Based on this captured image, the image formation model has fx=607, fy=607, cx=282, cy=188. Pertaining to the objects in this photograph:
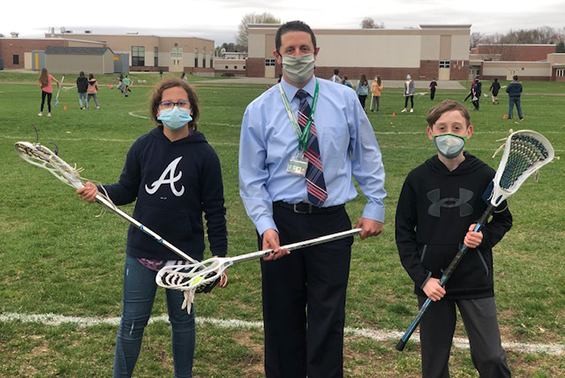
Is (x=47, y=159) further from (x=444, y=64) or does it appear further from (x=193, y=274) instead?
(x=444, y=64)

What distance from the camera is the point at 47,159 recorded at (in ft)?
10.8

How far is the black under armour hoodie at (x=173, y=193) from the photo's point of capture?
3.46 m

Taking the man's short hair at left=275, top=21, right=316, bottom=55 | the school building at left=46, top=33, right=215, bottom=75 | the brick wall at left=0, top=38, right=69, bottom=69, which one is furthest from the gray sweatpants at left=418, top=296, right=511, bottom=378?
the brick wall at left=0, top=38, right=69, bottom=69

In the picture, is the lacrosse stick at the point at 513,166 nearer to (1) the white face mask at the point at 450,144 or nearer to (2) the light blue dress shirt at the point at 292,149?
(1) the white face mask at the point at 450,144

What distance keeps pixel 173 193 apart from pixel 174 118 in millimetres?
436

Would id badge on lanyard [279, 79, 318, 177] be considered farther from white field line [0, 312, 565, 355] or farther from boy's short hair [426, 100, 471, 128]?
white field line [0, 312, 565, 355]

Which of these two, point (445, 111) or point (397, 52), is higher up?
point (397, 52)

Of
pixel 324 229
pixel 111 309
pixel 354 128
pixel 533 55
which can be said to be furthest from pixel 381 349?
pixel 533 55

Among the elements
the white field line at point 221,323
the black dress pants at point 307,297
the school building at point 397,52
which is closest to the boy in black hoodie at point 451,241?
the black dress pants at point 307,297

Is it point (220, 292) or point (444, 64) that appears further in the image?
point (444, 64)

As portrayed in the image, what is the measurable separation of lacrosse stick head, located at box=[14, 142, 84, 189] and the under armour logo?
195 cm

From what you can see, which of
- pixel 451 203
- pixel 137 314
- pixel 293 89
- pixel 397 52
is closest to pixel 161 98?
pixel 293 89

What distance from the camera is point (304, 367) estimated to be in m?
3.70

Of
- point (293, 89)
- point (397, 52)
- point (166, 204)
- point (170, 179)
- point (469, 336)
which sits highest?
point (397, 52)
